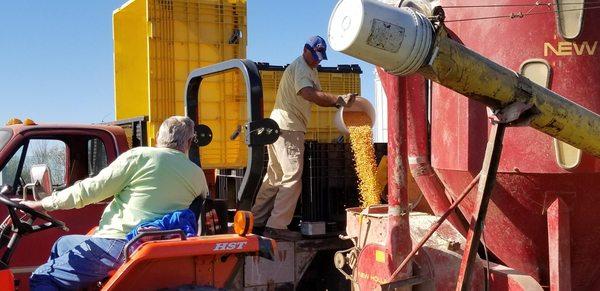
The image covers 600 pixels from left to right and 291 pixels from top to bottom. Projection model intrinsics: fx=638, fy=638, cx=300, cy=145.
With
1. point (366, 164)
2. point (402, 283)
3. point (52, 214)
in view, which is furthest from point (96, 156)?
point (402, 283)

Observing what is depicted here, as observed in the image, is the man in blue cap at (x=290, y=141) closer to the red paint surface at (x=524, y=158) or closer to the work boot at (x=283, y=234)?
the work boot at (x=283, y=234)

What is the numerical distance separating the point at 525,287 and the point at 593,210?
58 cm

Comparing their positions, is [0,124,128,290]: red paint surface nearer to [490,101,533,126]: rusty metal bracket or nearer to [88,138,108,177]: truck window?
[88,138,108,177]: truck window

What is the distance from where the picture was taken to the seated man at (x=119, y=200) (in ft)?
10.5

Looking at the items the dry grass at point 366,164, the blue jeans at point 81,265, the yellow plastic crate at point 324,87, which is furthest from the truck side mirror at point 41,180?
the yellow plastic crate at point 324,87

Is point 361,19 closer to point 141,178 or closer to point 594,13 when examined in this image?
point 141,178

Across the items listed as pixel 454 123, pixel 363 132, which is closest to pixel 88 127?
pixel 363 132

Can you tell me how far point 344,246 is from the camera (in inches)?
227

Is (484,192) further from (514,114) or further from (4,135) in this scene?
(4,135)

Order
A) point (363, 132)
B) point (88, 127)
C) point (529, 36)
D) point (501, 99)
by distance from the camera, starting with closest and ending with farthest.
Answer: point (501, 99) < point (529, 36) < point (88, 127) < point (363, 132)

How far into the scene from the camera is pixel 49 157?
4957 millimetres

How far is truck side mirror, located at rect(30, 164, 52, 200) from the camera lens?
9.89ft

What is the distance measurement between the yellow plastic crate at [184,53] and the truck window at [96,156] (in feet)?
8.81

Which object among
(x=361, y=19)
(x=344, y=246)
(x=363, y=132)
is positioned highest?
(x=361, y=19)
